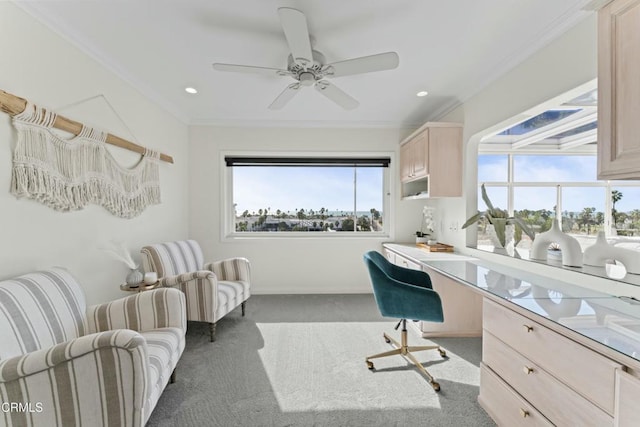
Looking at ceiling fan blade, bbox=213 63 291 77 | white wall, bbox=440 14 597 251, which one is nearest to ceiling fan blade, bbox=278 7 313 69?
ceiling fan blade, bbox=213 63 291 77

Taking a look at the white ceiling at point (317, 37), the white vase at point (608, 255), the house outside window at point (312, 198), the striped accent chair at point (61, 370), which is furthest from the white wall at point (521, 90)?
the striped accent chair at point (61, 370)

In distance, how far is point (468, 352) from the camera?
2.37 metres

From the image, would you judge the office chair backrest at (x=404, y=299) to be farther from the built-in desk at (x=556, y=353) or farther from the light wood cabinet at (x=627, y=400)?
the light wood cabinet at (x=627, y=400)

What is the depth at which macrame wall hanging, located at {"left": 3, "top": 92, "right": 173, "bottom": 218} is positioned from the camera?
1.65 meters

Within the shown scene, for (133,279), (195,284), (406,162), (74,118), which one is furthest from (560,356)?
(74,118)

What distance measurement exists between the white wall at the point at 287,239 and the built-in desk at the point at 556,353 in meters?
2.23

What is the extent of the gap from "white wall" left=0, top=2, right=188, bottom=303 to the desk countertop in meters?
2.76

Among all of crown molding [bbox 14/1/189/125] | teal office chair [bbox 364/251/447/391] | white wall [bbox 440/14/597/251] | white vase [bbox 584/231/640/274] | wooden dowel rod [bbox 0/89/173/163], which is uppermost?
crown molding [bbox 14/1/189/125]

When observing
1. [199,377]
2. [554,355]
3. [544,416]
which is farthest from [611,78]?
[199,377]

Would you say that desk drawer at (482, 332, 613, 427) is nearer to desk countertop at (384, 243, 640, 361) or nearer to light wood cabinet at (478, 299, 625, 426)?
light wood cabinet at (478, 299, 625, 426)

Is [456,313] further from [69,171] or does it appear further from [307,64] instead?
[69,171]

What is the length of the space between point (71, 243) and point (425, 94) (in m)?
3.46

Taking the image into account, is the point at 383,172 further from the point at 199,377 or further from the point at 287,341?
the point at 199,377

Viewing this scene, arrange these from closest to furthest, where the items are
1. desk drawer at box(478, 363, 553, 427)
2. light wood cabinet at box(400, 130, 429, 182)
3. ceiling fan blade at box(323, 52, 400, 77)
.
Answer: desk drawer at box(478, 363, 553, 427), ceiling fan blade at box(323, 52, 400, 77), light wood cabinet at box(400, 130, 429, 182)
